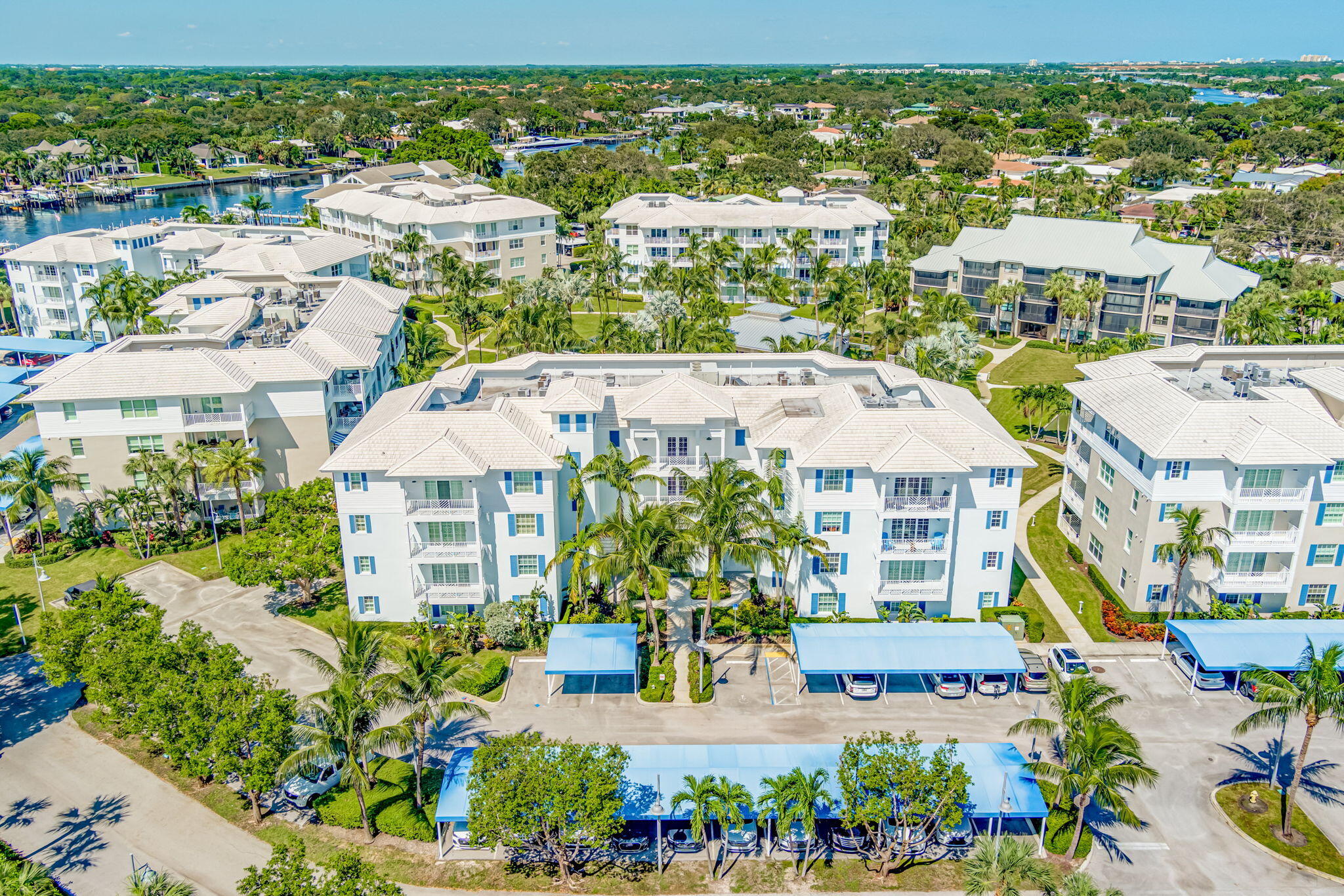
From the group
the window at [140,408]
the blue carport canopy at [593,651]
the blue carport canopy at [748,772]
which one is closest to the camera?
the blue carport canopy at [748,772]

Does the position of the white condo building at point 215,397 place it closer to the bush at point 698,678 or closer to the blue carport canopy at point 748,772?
the bush at point 698,678

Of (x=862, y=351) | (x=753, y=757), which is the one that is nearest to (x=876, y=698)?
(x=753, y=757)

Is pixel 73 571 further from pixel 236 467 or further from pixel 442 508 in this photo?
pixel 442 508

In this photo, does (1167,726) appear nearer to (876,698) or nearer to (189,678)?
(876,698)

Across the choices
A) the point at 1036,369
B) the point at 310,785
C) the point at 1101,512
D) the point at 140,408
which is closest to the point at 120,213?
the point at 140,408

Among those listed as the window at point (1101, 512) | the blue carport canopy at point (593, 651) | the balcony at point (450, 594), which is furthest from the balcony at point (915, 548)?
the balcony at point (450, 594)
